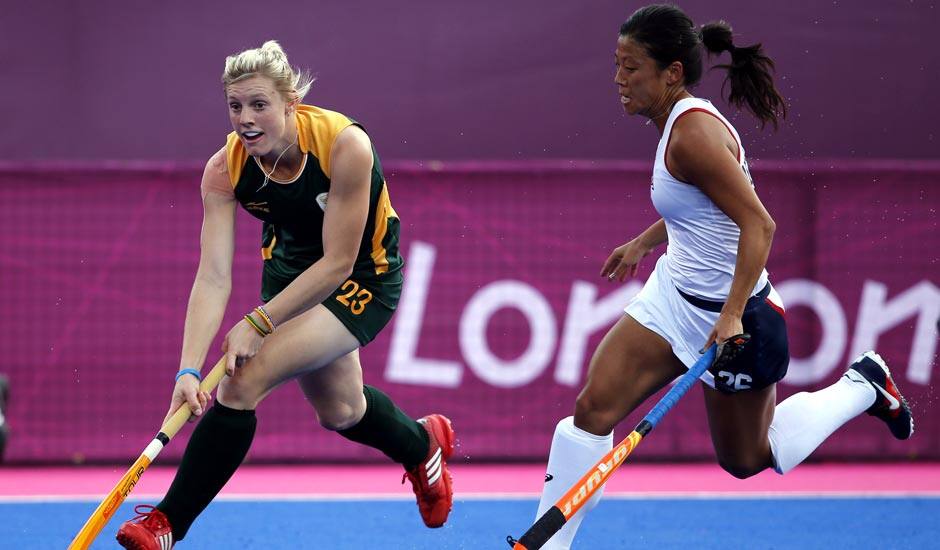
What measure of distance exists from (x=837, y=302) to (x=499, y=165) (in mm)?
1871

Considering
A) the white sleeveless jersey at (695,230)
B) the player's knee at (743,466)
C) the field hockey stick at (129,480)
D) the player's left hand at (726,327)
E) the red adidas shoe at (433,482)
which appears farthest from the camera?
the red adidas shoe at (433,482)

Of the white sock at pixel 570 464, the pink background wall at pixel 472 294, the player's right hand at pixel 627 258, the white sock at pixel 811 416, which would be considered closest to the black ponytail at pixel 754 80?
the player's right hand at pixel 627 258

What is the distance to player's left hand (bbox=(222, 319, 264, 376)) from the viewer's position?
3.96 meters

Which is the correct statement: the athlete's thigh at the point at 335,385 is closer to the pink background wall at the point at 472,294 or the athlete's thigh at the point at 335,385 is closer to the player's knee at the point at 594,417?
the player's knee at the point at 594,417

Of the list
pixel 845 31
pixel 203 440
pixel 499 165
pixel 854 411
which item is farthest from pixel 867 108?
pixel 203 440

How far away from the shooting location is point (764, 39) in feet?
26.3

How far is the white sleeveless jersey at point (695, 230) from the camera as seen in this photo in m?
4.00

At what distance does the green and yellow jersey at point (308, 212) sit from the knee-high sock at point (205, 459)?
510 mm

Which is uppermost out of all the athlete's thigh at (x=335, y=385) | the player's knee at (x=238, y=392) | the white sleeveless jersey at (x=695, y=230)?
the white sleeveless jersey at (x=695, y=230)

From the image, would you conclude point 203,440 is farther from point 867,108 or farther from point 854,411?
point 867,108

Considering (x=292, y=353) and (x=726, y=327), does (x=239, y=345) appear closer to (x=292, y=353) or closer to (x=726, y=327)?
(x=292, y=353)

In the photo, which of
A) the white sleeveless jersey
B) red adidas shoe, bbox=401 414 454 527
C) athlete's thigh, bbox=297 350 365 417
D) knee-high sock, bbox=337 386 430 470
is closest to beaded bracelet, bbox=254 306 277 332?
athlete's thigh, bbox=297 350 365 417

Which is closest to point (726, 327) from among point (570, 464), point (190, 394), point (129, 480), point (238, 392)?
point (570, 464)

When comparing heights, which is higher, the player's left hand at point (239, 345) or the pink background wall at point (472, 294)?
the player's left hand at point (239, 345)
